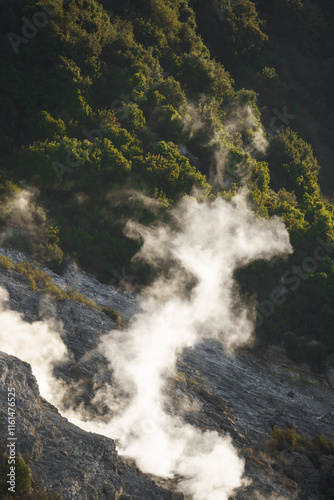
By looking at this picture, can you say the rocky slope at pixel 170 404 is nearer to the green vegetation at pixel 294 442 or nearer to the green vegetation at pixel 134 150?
the green vegetation at pixel 294 442

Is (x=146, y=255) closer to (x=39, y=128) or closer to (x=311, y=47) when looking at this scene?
(x=39, y=128)

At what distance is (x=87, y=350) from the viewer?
1211 cm

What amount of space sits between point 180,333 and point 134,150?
8611 millimetres

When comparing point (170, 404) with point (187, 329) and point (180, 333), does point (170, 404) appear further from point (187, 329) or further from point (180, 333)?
point (187, 329)

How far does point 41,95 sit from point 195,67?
9.78 m

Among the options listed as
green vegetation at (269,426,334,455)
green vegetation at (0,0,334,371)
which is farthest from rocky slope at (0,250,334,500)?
green vegetation at (0,0,334,371)

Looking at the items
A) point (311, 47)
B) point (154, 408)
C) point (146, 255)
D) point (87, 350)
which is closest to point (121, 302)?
point (146, 255)

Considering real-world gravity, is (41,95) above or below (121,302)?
above

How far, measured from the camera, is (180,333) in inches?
628

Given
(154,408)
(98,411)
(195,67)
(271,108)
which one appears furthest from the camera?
(271,108)

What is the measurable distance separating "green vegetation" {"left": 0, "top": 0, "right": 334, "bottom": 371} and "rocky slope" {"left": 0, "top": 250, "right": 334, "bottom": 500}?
45.7 inches

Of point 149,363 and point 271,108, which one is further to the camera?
point 271,108

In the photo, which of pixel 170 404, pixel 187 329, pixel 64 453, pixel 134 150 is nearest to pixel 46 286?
pixel 170 404

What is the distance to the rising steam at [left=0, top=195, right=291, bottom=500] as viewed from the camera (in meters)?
10.2
